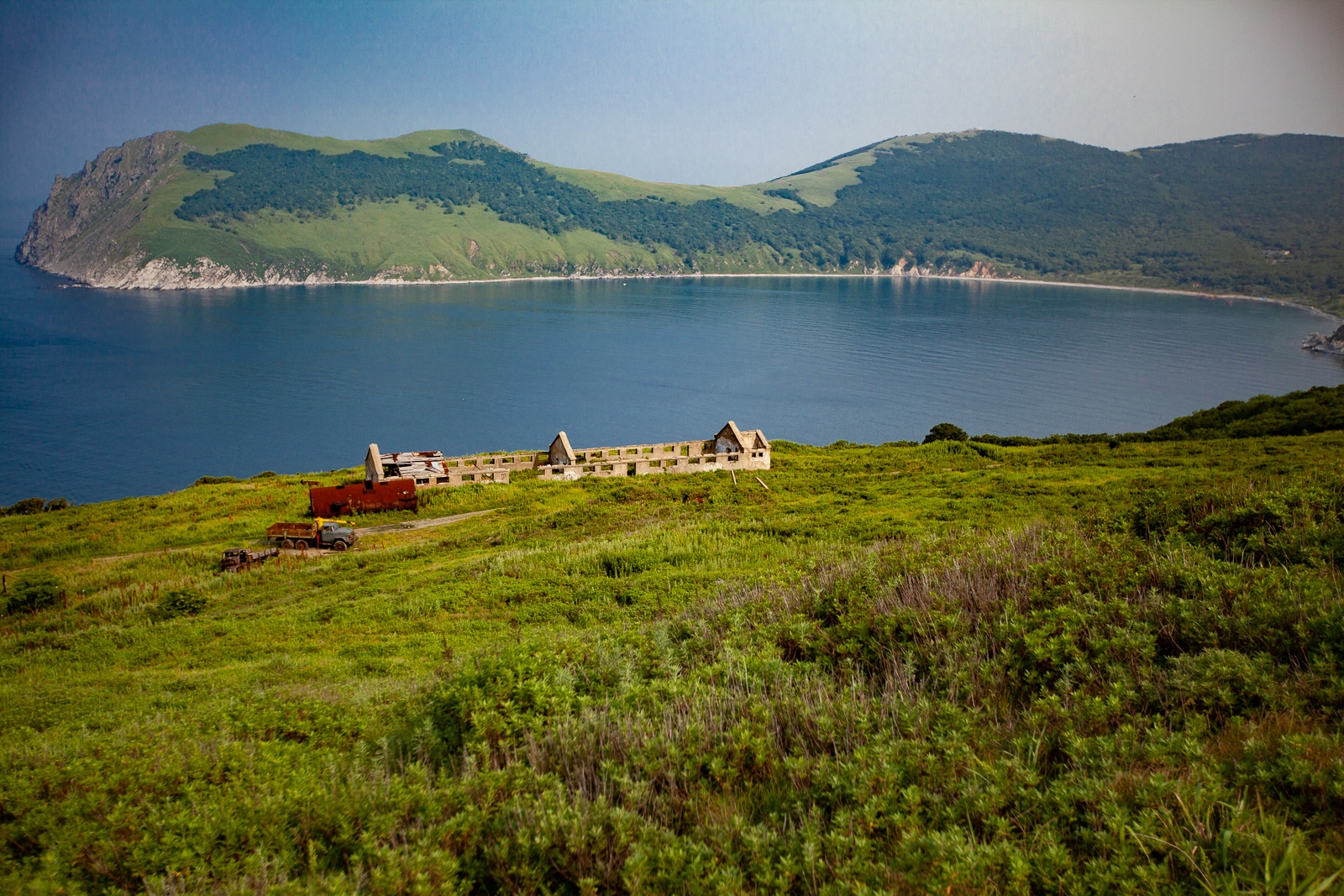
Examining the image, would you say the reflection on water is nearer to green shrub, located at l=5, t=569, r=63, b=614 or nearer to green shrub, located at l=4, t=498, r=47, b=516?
green shrub, located at l=4, t=498, r=47, b=516

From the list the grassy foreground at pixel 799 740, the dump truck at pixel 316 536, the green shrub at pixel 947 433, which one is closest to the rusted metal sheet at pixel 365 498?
the dump truck at pixel 316 536

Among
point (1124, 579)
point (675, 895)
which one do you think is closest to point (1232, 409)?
point (1124, 579)

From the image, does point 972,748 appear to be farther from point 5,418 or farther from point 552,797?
point 5,418

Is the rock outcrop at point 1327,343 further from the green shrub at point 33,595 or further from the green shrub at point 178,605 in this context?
the green shrub at point 33,595

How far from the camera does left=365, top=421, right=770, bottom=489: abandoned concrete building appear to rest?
3319 centimetres

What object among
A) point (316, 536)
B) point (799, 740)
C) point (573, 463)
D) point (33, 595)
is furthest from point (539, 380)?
point (799, 740)

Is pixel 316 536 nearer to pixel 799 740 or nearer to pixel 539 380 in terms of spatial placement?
pixel 799 740

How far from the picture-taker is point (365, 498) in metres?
29.2

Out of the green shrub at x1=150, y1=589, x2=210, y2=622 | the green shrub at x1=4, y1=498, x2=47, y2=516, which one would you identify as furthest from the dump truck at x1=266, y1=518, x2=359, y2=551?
the green shrub at x1=4, y1=498, x2=47, y2=516

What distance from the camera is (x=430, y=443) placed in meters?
79.3

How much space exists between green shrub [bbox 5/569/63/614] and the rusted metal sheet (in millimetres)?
10064

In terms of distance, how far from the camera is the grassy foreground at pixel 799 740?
4492 millimetres

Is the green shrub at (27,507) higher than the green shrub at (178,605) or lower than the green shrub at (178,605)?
lower

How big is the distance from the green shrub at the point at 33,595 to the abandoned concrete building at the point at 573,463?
14.1 m
